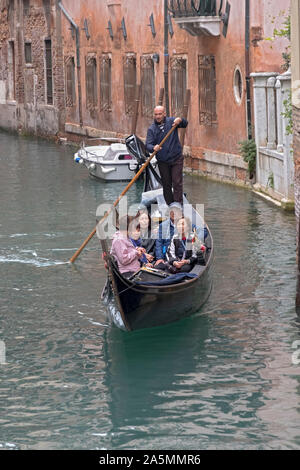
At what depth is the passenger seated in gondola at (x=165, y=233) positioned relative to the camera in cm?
1011

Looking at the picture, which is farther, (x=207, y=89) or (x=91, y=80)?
(x=91, y=80)

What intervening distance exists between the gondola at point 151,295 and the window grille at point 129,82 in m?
13.7

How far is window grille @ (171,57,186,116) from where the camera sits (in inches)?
798

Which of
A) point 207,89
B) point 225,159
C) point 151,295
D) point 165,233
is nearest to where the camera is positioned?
point 151,295

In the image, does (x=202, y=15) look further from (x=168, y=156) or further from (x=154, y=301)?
(x=154, y=301)

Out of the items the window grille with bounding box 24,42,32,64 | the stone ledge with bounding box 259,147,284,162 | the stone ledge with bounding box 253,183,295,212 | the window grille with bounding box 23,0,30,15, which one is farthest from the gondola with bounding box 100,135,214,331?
the window grille with bounding box 24,42,32,64

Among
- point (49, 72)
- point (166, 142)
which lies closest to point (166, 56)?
point (166, 142)

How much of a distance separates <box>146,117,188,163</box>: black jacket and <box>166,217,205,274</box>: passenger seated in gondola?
9.88ft

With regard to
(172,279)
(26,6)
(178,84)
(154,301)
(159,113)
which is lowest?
(154,301)

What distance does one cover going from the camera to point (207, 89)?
63.0ft

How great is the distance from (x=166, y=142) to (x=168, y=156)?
0.56 feet

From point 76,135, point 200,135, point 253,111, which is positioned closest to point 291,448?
point 253,111

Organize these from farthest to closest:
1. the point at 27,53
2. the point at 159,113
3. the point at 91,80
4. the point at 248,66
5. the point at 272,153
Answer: the point at 27,53 < the point at 91,80 < the point at 248,66 < the point at 272,153 < the point at 159,113

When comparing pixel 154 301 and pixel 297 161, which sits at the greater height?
pixel 297 161
